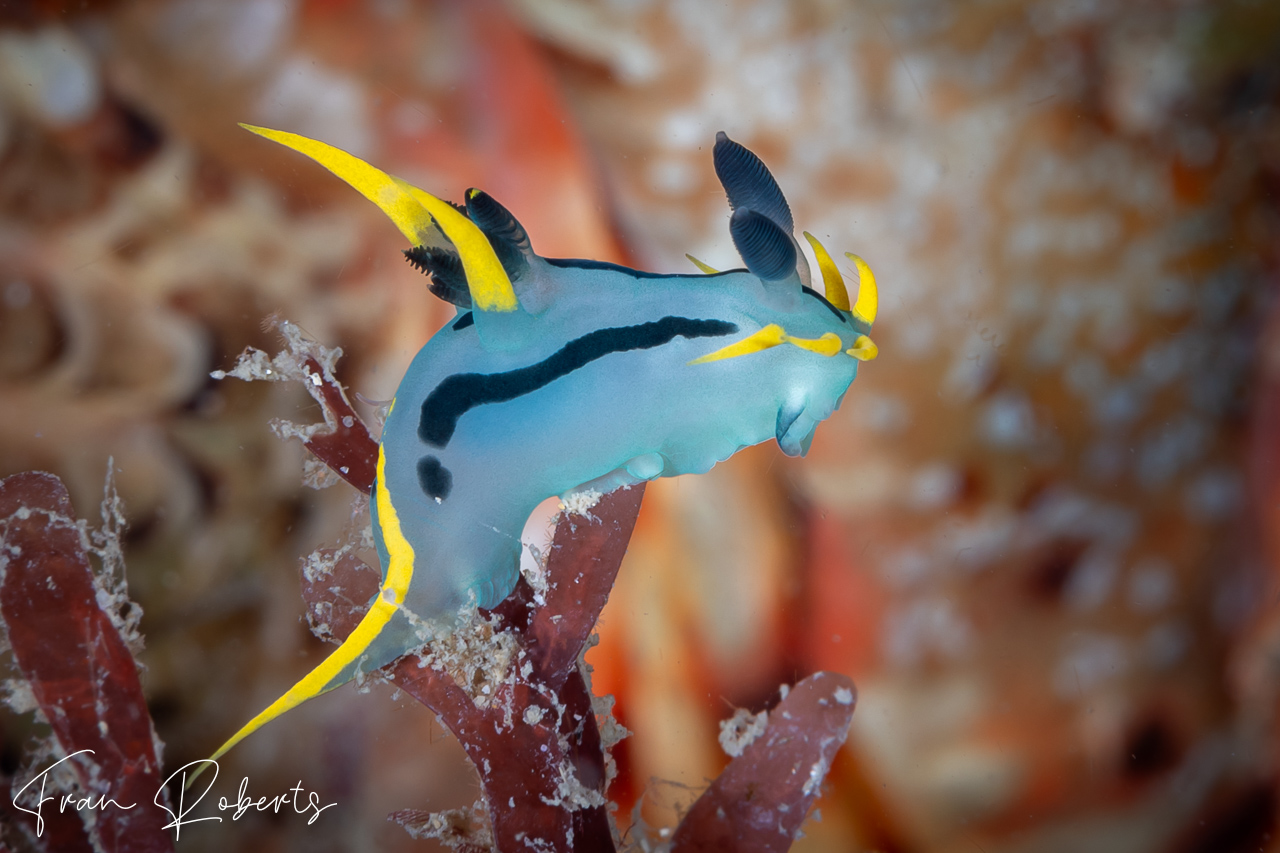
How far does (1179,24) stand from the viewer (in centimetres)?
113

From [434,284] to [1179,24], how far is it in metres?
1.28

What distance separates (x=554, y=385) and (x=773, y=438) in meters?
0.39

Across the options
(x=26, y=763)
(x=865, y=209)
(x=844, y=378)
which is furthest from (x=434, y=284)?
(x=26, y=763)

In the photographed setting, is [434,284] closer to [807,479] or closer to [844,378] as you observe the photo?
[844,378]

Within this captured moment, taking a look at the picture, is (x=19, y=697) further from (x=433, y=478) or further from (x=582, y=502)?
(x=582, y=502)

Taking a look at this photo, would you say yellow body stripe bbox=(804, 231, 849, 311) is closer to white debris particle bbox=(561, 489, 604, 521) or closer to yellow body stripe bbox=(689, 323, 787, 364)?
yellow body stripe bbox=(689, 323, 787, 364)

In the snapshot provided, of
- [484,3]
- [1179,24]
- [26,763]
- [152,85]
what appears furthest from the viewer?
[484,3]

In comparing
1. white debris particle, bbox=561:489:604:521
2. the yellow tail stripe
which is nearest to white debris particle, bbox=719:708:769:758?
white debris particle, bbox=561:489:604:521

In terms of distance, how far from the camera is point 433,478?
0.81 metres

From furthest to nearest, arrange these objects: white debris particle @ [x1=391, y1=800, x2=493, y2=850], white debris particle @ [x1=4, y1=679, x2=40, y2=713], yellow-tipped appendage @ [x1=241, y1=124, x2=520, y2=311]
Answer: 1. white debris particle @ [x1=391, y1=800, x2=493, y2=850]
2. white debris particle @ [x1=4, y1=679, x2=40, y2=713]
3. yellow-tipped appendage @ [x1=241, y1=124, x2=520, y2=311]

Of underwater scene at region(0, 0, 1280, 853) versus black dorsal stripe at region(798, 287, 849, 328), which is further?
underwater scene at region(0, 0, 1280, 853)

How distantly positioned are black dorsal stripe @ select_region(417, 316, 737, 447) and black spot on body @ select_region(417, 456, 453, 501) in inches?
1.2

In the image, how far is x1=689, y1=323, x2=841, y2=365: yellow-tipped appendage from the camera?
75 cm

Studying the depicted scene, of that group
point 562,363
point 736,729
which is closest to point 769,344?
point 562,363
